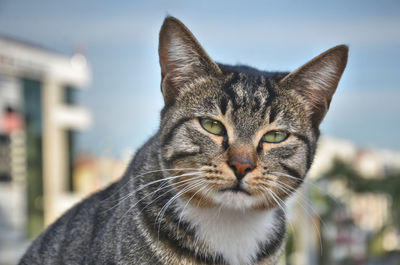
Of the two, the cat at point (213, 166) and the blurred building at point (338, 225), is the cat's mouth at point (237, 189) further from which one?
the blurred building at point (338, 225)

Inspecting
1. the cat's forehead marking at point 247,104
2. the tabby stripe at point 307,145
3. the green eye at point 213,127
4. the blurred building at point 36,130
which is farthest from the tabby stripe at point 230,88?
the blurred building at point 36,130

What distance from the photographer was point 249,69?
2.48 meters

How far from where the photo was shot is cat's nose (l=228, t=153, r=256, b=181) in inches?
74.0

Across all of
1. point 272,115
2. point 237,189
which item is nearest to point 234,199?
point 237,189

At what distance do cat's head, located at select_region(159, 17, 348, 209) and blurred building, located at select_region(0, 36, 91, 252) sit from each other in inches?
553

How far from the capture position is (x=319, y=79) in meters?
2.20

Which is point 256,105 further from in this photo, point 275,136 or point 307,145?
point 307,145

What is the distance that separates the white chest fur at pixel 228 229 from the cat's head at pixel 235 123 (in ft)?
0.26

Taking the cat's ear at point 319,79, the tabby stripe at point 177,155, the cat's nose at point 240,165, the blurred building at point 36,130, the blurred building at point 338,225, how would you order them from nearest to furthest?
the cat's nose at point 240,165 < the tabby stripe at point 177,155 < the cat's ear at point 319,79 < the blurred building at point 338,225 < the blurred building at point 36,130

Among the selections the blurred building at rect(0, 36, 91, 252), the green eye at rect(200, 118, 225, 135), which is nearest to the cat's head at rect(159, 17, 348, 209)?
the green eye at rect(200, 118, 225, 135)

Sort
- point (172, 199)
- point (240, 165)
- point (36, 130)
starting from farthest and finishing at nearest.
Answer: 1. point (36, 130)
2. point (172, 199)
3. point (240, 165)

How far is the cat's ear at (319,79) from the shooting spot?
2.11 metres

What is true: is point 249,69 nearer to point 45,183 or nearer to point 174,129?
point 174,129

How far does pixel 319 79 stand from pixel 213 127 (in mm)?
600
